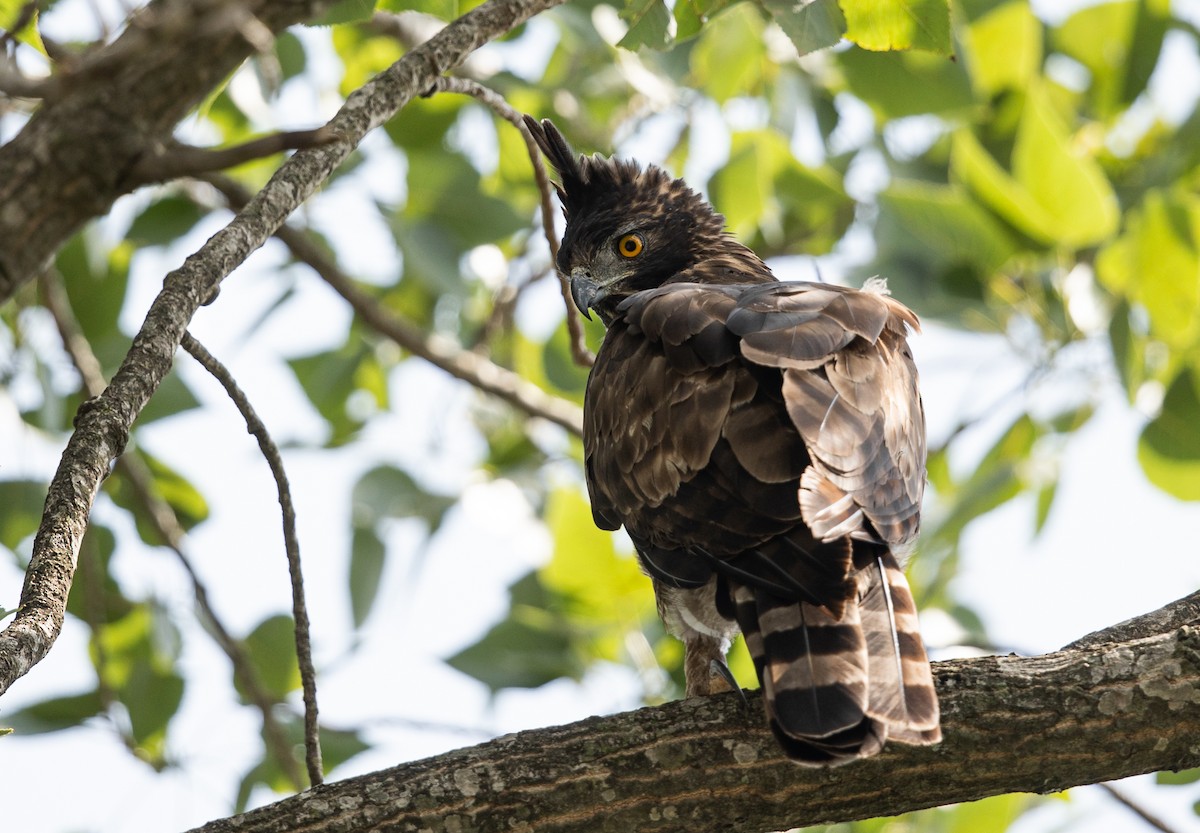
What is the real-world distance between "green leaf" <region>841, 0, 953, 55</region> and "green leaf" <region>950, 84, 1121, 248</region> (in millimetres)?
2214

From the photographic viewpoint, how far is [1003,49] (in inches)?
255

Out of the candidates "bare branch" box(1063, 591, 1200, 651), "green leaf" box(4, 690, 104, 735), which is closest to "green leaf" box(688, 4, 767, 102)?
"bare branch" box(1063, 591, 1200, 651)

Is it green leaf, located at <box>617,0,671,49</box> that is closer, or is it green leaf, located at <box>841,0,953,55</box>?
green leaf, located at <box>841,0,953,55</box>

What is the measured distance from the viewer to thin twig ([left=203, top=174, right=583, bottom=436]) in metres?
6.05

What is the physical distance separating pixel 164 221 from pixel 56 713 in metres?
2.46

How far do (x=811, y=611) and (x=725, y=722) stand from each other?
37cm

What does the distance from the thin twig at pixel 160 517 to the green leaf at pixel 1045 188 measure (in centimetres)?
398

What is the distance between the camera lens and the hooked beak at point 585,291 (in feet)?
17.4

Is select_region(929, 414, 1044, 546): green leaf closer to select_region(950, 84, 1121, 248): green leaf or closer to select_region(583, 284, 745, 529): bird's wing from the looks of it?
select_region(950, 84, 1121, 248): green leaf

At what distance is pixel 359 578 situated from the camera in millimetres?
6660

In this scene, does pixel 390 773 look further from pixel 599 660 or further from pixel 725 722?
pixel 599 660

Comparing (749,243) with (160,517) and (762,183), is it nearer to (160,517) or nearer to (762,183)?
(762,183)

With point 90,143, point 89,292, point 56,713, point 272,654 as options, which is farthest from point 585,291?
point 90,143

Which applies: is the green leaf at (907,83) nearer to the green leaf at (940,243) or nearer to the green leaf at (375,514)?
the green leaf at (940,243)
